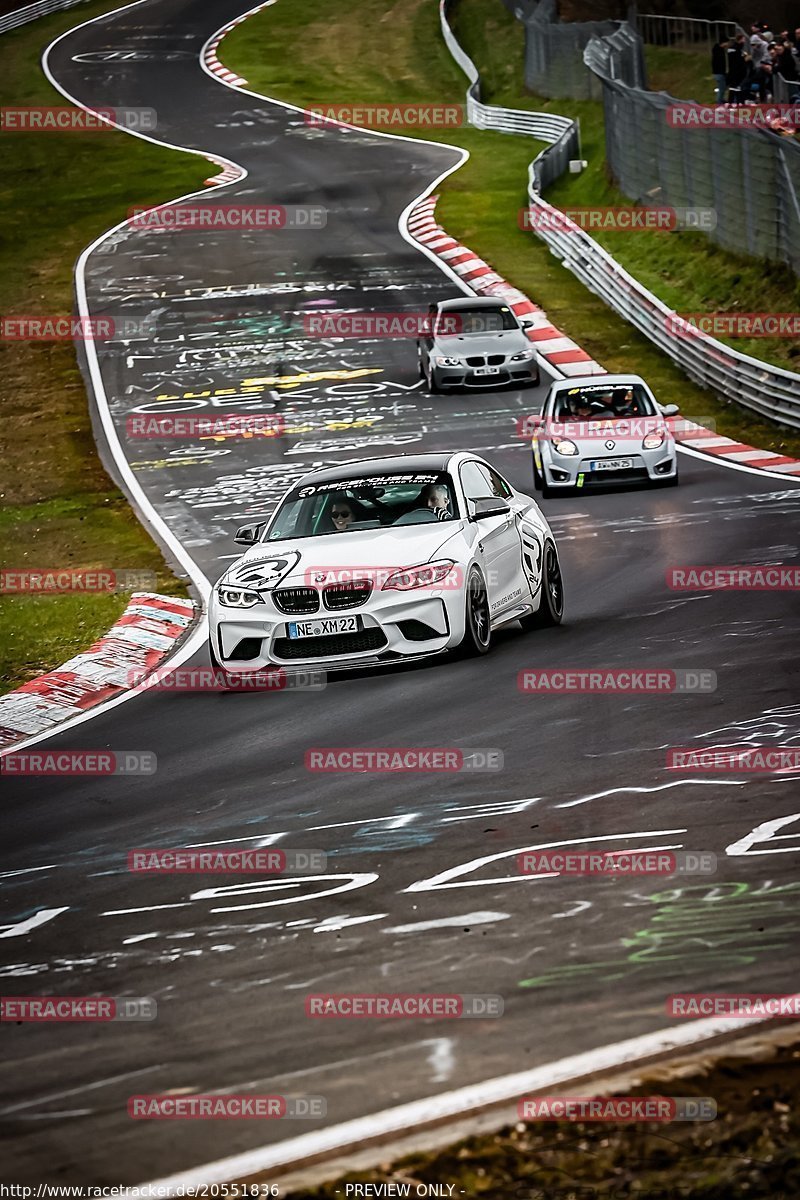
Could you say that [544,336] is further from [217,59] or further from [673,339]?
[217,59]

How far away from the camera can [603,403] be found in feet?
73.2

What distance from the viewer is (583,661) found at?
40.5 feet

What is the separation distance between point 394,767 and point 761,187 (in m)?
21.1

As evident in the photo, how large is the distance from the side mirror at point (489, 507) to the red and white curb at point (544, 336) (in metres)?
9.09

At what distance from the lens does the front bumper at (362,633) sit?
40.0 feet

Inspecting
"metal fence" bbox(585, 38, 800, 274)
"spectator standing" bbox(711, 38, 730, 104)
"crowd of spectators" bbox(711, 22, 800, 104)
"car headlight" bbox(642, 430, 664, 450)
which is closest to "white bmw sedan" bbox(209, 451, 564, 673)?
"car headlight" bbox(642, 430, 664, 450)

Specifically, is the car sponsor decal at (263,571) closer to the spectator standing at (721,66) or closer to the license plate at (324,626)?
the license plate at (324,626)

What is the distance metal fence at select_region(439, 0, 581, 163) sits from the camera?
144ft

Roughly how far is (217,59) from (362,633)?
184ft

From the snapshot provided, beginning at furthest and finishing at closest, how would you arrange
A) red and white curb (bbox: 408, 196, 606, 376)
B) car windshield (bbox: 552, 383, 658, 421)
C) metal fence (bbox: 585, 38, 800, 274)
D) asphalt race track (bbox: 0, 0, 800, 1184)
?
red and white curb (bbox: 408, 196, 606, 376) < metal fence (bbox: 585, 38, 800, 274) < car windshield (bbox: 552, 383, 658, 421) < asphalt race track (bbox: 0, 0, 800, 1184)

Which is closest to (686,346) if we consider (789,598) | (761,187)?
(761,187)

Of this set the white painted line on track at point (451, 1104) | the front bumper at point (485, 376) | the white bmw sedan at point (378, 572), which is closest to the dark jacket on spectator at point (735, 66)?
the front bumper at point (485, 376)

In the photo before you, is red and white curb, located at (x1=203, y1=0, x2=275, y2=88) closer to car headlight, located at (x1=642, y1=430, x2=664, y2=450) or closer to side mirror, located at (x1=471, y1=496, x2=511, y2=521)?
car headlight, located at (x1=642, y1=430, x2=664, y2=450)

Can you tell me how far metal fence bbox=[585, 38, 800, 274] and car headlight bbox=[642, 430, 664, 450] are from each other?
694cm
